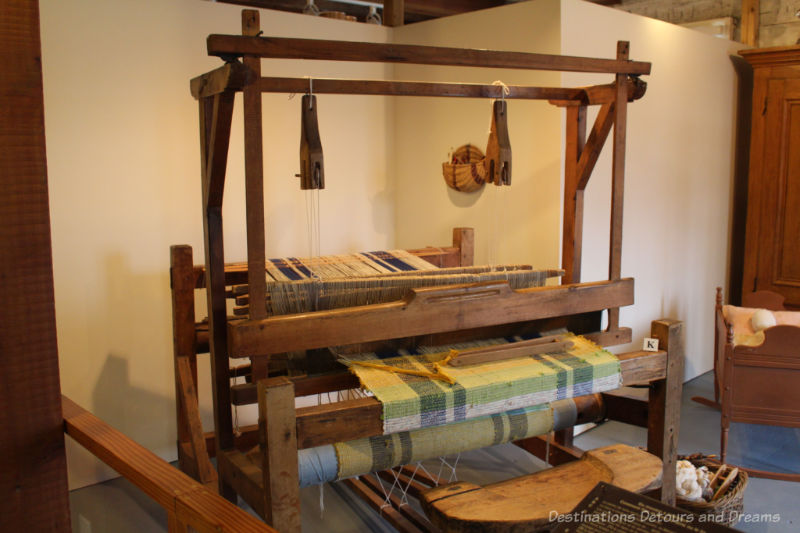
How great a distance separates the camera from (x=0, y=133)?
3.86ft

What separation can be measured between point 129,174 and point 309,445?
2030 millimetres

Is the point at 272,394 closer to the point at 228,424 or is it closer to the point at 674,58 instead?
the point at 228,424

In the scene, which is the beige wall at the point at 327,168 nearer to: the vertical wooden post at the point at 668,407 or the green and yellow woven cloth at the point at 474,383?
the vertical wooden post at the point at 668,407

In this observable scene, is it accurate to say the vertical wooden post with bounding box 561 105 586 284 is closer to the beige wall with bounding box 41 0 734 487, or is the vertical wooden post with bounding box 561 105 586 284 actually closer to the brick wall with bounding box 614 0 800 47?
the beige wall with bounding box 41 0 734 487

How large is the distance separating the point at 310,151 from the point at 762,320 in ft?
9.00

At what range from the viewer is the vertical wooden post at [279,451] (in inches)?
65.7

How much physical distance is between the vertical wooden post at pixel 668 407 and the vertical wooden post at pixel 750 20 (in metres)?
3.83

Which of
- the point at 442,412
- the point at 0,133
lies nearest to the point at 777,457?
the point at 442,412

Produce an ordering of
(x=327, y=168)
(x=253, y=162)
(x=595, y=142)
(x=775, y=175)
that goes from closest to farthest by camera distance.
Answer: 1. (x=253, y=162)
2. (x=595, y=142)
3. (x=327, y=168)
4. (x=775, y=175)

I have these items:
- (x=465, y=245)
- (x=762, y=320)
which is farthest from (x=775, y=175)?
(x=465, y=245)

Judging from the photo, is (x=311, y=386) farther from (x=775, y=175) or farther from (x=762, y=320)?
(x=775, y=175)

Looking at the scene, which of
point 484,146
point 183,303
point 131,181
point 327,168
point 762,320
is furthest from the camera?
point 327,168

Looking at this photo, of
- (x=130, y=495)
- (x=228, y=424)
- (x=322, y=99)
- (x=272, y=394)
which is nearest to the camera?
(x=272, y=394)

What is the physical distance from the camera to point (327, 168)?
395cm
